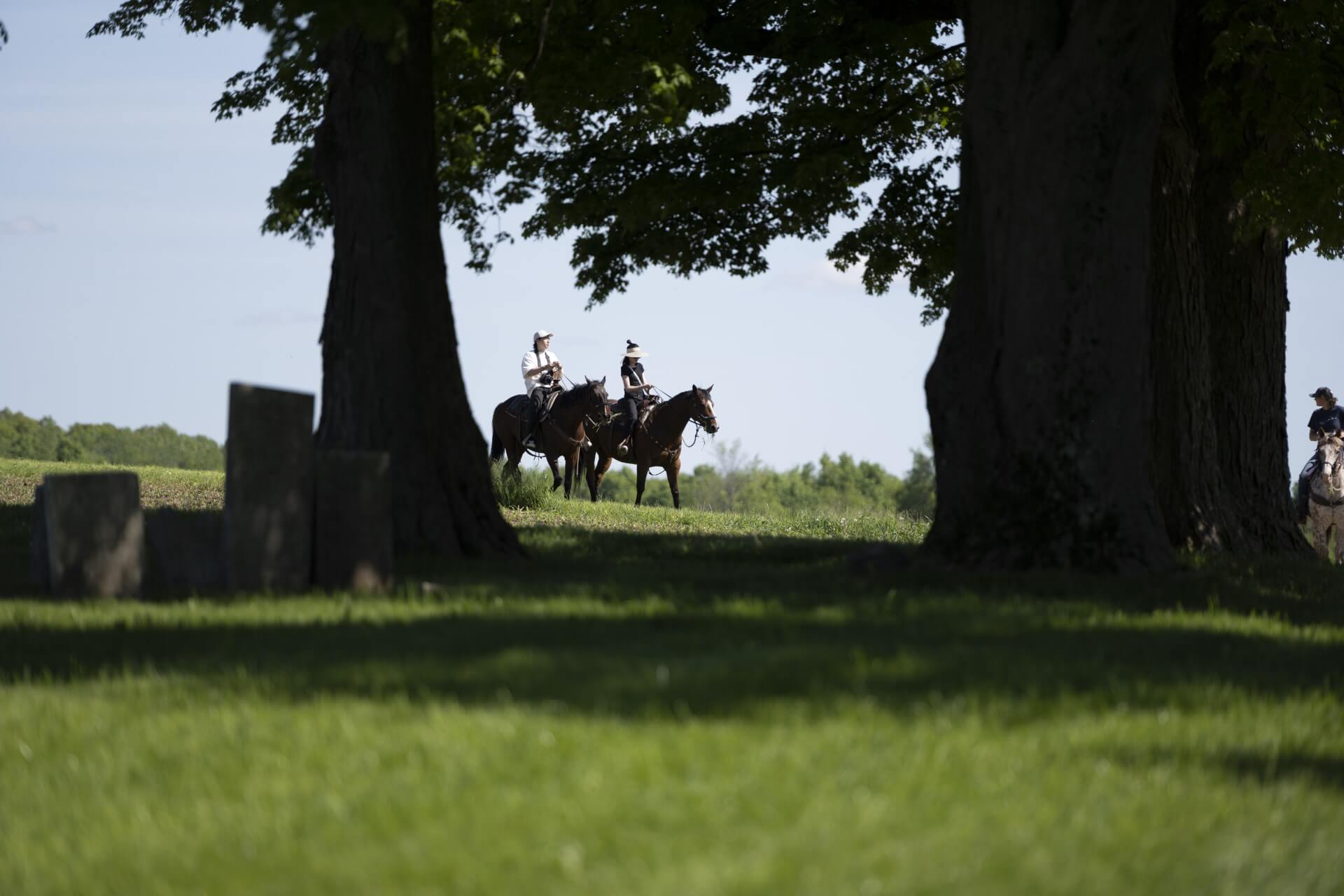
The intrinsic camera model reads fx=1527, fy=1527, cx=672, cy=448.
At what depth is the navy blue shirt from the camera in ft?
70.4

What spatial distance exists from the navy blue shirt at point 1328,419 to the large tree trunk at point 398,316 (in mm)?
13383

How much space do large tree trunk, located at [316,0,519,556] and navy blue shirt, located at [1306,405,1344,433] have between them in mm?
13383

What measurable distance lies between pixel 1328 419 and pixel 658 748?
18.7 metres

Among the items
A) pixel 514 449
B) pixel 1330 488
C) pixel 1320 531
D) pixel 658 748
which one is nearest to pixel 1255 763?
pixel 658 748

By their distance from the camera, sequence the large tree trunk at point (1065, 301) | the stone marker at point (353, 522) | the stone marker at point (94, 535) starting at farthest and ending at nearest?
the large tree trunk at point (1065, 301) < the stone marker at point (353, 522) < the stone marker at point (94, 535)

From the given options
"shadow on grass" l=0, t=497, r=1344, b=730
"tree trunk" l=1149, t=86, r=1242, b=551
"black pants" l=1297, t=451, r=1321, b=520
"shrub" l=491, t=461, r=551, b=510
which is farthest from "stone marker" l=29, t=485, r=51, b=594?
"black pants" l=1297, t=451, r=1321, b=520

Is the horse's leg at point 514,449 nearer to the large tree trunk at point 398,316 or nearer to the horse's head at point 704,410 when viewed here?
the horse's head at point 704,410

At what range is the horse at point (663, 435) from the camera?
32.0 meters

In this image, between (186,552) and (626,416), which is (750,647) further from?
(626,416)

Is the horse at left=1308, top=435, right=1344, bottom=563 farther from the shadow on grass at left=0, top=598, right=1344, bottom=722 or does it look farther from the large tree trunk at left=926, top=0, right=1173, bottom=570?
the shadow on grass at left=0, top=598, right=1344, bottom=722

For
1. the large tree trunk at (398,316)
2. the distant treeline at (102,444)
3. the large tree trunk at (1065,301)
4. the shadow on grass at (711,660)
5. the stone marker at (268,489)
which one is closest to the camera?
the shadow on grass at (711,660)

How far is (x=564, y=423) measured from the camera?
31.8 metres

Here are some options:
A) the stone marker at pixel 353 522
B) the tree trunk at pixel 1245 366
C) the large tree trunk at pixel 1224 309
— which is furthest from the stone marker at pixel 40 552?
the tree trunk at pixel 1245 366

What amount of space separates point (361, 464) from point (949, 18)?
13249 millimetres
